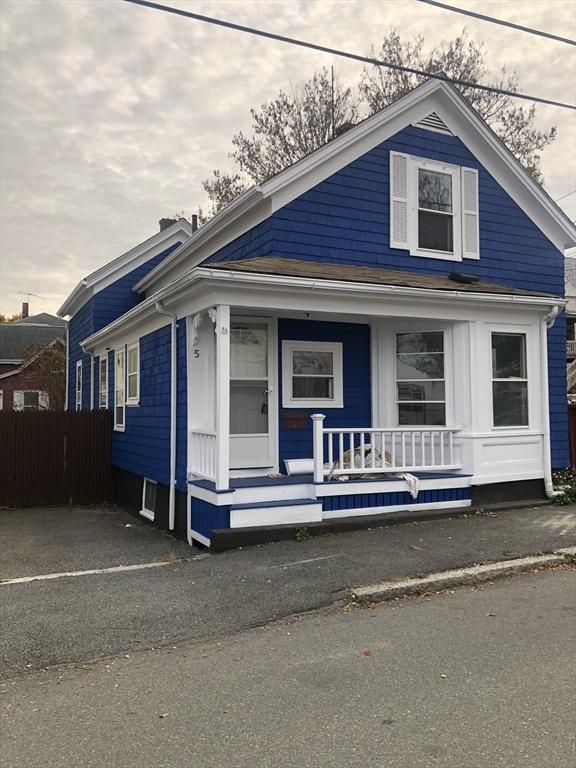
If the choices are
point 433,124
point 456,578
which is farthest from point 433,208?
point 456,578

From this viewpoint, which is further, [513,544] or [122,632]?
[513,544]

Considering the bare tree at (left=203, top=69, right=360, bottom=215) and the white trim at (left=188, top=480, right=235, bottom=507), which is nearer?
the white trim at (left=188, top=480, right=235, bottom=507)

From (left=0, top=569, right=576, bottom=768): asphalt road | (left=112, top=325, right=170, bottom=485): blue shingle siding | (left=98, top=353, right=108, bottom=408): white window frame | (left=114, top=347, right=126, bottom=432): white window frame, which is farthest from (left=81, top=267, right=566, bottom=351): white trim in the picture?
(left=98, top=353, right=108, bottom=408): white window frame

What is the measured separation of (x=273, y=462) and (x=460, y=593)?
4.18 metres

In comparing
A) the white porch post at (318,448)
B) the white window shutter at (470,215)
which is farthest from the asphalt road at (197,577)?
the white window shutter at (470,215)

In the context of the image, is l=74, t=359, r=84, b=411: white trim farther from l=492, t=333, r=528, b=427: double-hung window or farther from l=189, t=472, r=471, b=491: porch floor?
l=492, t=333, r=528, b=427: double-hung window

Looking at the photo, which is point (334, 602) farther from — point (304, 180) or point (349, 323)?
point (304, 180)

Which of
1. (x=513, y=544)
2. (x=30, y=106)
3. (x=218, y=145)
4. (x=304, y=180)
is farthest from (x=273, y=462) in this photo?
(x=218, y=145)

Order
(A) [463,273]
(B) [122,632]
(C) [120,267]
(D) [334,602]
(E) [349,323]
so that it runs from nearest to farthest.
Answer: (B) [122,632], (D) [334,602], (E) [349,323], (A) [463,273], (C) [120,267]

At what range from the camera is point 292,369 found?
9773 mm

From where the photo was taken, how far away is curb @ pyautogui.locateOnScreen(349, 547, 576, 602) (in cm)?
568

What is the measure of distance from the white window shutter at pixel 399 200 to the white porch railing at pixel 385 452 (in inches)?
132

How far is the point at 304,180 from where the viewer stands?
9883 mm

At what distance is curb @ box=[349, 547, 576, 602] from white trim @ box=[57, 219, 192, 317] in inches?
481
